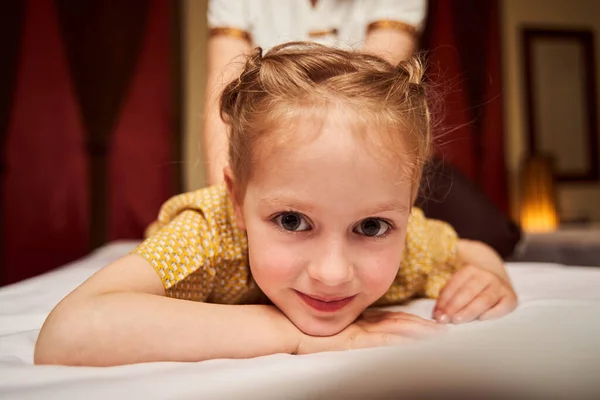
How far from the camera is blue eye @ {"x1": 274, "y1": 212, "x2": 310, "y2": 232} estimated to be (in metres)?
0.49

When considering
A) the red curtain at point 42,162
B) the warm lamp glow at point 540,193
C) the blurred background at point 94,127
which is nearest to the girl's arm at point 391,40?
the blurred background at point 94,127

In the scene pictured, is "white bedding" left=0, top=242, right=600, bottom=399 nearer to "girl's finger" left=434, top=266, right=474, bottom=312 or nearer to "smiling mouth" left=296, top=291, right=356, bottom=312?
"smiling mouth" left=296, top=291, right=356, bottom=312

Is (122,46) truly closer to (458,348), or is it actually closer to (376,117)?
(376,117)

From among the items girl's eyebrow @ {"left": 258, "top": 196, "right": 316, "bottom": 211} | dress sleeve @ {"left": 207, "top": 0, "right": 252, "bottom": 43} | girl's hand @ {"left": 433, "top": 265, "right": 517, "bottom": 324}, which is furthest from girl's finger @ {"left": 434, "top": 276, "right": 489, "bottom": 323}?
dress sleeve @ {"left": 207, "top": 0, "right": 252, "bottom": 43}

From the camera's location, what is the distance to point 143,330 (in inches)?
16.6

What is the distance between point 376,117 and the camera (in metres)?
0.50

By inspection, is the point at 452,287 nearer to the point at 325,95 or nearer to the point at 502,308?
the point at 502,308

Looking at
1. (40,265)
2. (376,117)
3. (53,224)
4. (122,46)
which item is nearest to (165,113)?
(122,46)

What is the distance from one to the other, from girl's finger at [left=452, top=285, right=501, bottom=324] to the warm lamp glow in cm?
179

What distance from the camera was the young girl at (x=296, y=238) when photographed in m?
0.43

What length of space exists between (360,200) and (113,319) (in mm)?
239

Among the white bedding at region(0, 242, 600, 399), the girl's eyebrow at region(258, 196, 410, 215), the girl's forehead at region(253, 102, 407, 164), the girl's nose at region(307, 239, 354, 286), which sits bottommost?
the white bedding at region(0, 242, 600, 399)

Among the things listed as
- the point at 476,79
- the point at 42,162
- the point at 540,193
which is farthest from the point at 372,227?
the point at 476,79

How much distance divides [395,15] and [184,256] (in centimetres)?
73
